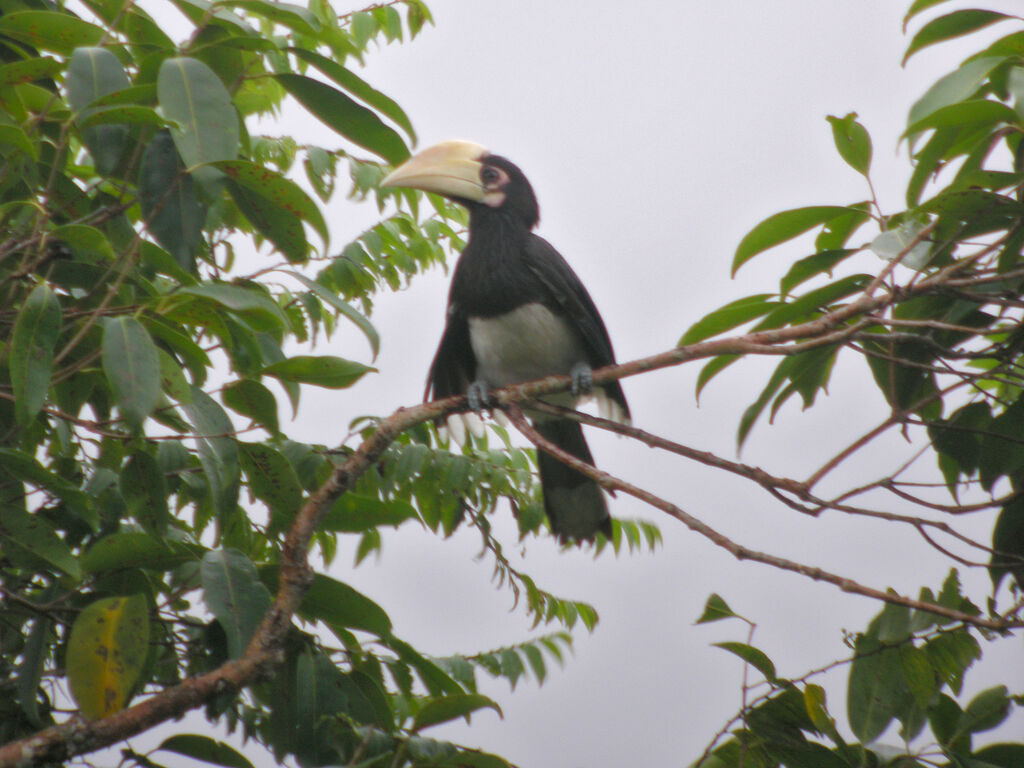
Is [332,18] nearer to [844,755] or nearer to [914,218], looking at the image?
[914,218]

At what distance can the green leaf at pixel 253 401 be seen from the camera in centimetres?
117

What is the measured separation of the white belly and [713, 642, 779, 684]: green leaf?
1.34 m

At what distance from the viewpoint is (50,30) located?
1.14 metres

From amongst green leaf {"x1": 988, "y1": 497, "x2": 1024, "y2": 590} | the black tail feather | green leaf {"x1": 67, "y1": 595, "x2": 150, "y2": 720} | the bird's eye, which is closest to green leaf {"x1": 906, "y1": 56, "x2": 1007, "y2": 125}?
green leaf {"x1": 988, "y1": 497, "x2": 1024, "y2": 590}

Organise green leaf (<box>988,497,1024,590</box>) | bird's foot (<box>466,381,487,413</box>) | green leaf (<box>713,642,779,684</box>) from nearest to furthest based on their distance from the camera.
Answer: green leaf (<box>713,642,779,684</box>) < green leaf (<box>988,497,1024,590</box>) < bird's foot (<box>466,381,487,413</box>)

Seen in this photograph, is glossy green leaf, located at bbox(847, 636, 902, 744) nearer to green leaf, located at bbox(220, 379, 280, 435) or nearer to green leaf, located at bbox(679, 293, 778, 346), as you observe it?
green leaf, located at bbox(679, 293, 778, 346)

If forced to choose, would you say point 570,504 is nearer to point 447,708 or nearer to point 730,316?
point 730,316

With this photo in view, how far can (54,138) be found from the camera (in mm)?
1348

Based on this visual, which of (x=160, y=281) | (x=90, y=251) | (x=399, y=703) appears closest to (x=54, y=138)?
(x=90, y=251)

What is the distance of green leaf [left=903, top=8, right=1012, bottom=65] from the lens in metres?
1.37

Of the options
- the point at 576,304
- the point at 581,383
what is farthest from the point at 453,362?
the point at 581,383

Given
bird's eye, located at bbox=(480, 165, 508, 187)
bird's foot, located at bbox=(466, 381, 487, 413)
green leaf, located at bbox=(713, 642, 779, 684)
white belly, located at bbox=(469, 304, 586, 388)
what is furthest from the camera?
bird's eye, located at bbox=(480, 165, 508, 187)

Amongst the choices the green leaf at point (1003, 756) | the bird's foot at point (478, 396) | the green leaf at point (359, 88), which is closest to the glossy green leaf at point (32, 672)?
the green leaf at point (359, 88)

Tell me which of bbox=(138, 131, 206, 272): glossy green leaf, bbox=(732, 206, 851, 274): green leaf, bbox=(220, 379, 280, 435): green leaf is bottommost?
bbox=(220, 379, 280, 435): green leaf
